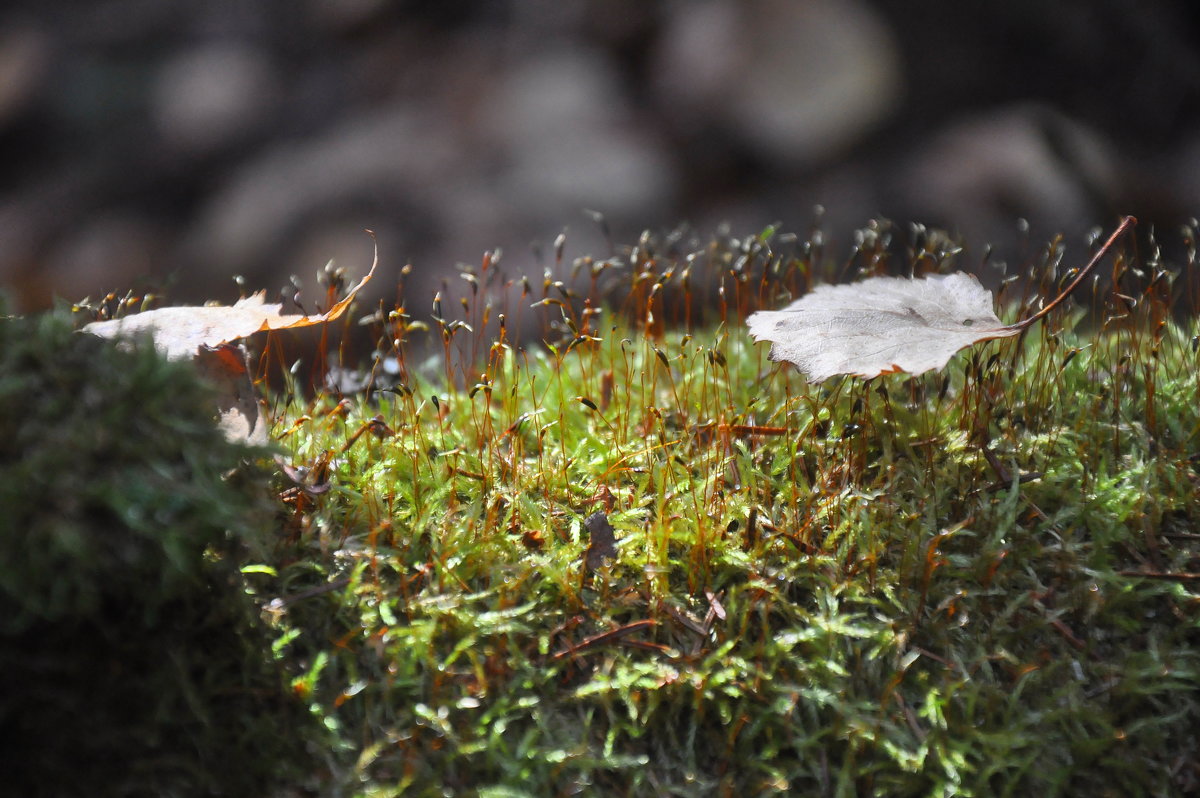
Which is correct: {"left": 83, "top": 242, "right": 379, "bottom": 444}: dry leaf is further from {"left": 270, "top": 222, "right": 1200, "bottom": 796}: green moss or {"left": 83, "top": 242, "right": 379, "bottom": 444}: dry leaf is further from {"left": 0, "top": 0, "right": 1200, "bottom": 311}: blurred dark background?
{"left": 0, "top": 0, "right": 1200, "bottom": 311}: blurred dark background

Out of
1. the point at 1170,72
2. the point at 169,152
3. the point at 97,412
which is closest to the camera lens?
the point at 97,412

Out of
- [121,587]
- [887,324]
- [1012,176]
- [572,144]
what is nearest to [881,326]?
[887,324]

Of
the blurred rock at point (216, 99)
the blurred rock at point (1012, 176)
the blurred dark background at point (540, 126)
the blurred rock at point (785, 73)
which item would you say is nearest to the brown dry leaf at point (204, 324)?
the blurred dark background at point (540, 126)

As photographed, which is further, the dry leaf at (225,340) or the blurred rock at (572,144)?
the blurred rock at (572,144)

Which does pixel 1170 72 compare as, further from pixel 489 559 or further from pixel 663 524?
pixel 489 559

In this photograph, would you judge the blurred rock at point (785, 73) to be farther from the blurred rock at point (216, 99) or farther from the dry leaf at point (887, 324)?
the dry leaf at point (887, 324)

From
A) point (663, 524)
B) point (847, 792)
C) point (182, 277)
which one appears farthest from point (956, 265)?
point (182, 277)
